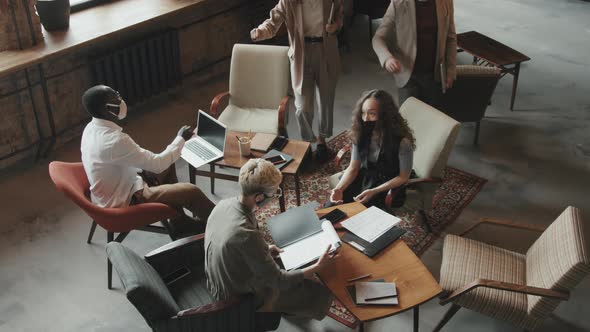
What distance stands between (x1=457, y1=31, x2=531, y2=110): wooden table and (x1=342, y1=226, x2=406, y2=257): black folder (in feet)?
10.2

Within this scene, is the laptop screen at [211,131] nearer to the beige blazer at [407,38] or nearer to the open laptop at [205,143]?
the open laptop at [205,143]

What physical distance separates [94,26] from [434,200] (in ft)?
11.4

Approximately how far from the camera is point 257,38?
5098mm

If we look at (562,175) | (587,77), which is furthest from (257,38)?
(587,77)

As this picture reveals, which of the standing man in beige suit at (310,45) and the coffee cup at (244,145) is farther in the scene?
the standing man in beige suit at (310,45)

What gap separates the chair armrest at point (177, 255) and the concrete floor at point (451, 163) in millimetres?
667

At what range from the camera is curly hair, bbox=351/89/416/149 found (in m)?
4.04

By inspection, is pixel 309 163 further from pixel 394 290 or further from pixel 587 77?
pixel 587 77

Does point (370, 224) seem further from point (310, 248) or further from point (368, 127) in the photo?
point (368, 127)

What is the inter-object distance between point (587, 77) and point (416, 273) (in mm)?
4829

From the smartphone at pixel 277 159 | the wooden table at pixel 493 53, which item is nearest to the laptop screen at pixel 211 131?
the smartphone at pixel 277 159

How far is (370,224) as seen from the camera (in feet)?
12.0

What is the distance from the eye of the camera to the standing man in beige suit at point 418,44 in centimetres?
483

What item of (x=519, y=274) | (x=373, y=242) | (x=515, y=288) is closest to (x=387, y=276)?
(x=373, y=242)
